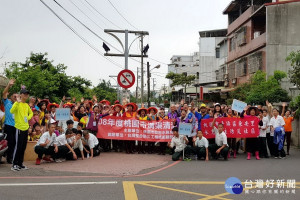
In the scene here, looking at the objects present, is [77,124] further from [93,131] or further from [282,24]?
[282,24]

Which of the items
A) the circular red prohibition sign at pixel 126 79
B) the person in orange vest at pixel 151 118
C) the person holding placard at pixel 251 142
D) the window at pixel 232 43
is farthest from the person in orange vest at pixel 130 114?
the window at pixel 232 43

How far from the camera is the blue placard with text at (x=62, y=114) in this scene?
11.6 metres

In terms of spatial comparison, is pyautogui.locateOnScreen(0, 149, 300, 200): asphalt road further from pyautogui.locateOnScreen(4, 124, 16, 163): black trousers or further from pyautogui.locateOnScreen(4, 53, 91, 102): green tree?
pyautogui.locateOnScreen(4, 53, 91, 102): green tree

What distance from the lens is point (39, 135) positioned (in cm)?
1138

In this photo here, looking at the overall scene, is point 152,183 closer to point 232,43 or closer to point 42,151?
point 42,151

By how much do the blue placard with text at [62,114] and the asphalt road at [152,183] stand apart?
97.3 inches

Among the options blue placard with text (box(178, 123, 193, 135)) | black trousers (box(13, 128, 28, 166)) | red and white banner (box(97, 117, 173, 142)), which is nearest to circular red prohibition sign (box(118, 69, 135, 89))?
red and white banner (box(97, 117, 173, 142))

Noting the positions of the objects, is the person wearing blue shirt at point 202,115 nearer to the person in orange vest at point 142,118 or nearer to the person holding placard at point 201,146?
the person holding placard at point 201,146

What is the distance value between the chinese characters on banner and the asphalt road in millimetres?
2122

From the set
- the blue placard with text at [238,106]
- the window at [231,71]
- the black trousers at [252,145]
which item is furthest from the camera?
the window at [231,71]

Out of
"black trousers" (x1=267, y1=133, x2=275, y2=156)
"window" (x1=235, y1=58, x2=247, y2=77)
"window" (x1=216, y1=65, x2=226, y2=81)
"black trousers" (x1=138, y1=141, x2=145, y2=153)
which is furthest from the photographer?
"window" (x1=216, y1=65, x2=226, y2=81)

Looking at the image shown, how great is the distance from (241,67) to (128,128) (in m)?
21.0

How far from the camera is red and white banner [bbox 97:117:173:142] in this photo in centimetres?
1326

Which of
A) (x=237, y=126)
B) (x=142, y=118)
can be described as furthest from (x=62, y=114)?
(x=237, y=126)
